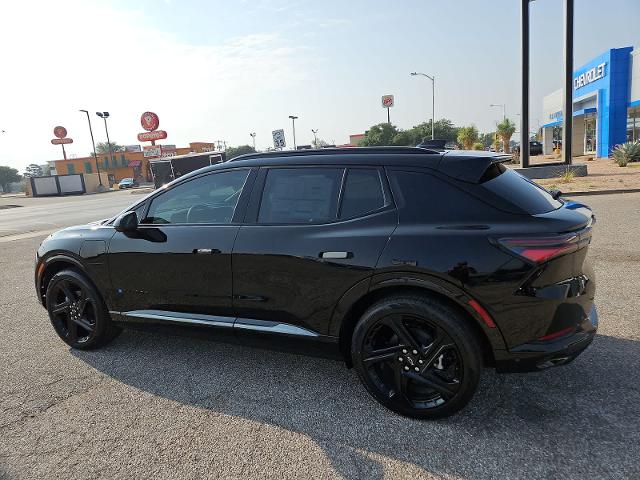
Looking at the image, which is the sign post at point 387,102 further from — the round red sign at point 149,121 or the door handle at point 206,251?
the door handle at point 206,251

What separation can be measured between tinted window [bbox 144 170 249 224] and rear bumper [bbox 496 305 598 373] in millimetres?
2116

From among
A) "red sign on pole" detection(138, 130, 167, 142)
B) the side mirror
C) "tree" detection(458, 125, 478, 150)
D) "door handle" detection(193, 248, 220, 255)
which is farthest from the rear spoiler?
"red sign on pole" detection(138, 130, 167, 142)

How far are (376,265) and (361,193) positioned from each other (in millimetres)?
530

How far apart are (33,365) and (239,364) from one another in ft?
6.03

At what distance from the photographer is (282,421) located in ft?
9.58

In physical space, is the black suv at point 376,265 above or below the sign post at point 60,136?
below

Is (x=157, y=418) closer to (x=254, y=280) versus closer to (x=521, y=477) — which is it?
(x=254, y=280)

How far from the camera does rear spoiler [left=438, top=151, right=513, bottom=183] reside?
2787mm

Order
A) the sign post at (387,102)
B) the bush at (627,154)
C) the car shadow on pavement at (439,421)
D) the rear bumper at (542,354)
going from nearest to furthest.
Result: 1. the car shadow on pavement at (439,421)
2. the rear bumper at (542,354)
3. the bush at (627,154)
4. the sign post at (387,102)

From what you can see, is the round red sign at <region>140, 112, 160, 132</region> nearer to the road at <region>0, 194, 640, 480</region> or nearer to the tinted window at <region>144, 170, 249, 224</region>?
the road at <region>0, 194, 640, 480</region>

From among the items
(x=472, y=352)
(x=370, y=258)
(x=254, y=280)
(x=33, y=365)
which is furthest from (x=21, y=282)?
(x=472, y=352)

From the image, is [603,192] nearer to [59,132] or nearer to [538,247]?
[538,247]

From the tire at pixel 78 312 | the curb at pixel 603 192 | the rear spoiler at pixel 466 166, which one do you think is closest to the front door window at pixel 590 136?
the curb at pixel 603 192

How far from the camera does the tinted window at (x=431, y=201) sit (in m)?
2.69
